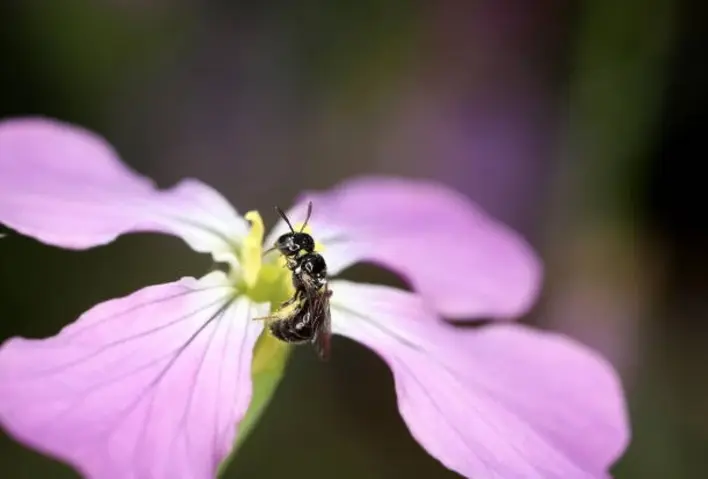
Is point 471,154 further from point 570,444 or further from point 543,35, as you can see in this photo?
point 570,444

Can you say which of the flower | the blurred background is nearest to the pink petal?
the flower

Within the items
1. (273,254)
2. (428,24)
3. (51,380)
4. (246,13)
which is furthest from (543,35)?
(51,380)

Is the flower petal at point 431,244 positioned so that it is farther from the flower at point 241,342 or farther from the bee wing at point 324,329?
the bee wing at point 324,329

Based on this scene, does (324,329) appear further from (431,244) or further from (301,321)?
(431,244)

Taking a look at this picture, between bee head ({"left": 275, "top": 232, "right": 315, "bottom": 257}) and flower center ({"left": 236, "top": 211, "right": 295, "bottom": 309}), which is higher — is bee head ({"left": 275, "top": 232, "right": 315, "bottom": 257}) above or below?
above

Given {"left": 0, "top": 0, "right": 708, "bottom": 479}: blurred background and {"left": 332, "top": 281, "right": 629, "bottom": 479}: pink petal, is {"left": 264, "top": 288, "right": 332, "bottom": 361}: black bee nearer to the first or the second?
{"left": 332, "top": 281, "right": 629, "bottom": 479}: pink petal

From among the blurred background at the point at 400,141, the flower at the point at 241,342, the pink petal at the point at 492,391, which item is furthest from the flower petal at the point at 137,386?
the blurred background at the point at 400,141

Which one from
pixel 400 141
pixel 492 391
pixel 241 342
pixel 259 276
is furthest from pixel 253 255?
pixel 400 141
